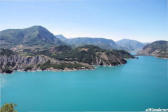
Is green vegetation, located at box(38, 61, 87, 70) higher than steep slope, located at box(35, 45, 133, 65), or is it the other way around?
steep slope, located at box(35, 45, 133, 65)

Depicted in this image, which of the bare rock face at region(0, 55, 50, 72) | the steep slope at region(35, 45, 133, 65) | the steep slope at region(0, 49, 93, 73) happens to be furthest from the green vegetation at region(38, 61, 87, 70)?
the steep slope at region(35, 45, 133, 65)

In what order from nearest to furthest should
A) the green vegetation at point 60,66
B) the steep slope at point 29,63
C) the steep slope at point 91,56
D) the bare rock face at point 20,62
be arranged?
the bare rock face at point 20,62, the steep slope at point 29,63, the green vegetation at point 60,66, the steep slope at point 91,56

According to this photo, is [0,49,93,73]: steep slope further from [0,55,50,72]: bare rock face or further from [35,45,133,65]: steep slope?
[35,45,133,65]: steep slope

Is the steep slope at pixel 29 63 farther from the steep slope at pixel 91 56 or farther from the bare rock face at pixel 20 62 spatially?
the steep slope at pixel 91 56

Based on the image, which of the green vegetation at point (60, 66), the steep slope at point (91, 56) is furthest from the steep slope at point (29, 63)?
the steep slope at point (91, 56)

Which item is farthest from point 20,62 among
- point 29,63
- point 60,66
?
point 60,66

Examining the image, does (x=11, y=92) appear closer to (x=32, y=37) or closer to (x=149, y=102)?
(x=149, y=102)

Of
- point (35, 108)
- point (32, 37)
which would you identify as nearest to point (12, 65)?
point (35, 108)

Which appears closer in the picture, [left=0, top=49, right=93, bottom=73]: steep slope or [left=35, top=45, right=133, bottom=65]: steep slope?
[left=0, top=49, right=93, bottom=73]: steep slope

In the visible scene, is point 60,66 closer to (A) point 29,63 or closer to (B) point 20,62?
(A) point 29,63

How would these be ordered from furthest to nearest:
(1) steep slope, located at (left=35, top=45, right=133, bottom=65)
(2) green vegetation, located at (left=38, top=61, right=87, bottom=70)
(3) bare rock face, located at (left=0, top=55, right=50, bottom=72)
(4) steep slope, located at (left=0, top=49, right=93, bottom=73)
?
(1) steep slope, located at (left=35, top=45, right=133, bottom=65)
(2) green vegetation, located at (left=38, top=61, right=87, bottom=70)
(4) steep slope, located at (left=0, top=49, right=93, bottom=73)
(3) bare rock face, located at (left=0, top=55, right=50, bottom=72)

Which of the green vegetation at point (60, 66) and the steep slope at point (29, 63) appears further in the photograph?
the green vegetation at point (60, 66)

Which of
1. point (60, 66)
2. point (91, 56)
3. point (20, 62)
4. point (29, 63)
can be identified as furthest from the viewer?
point (91, 56)
